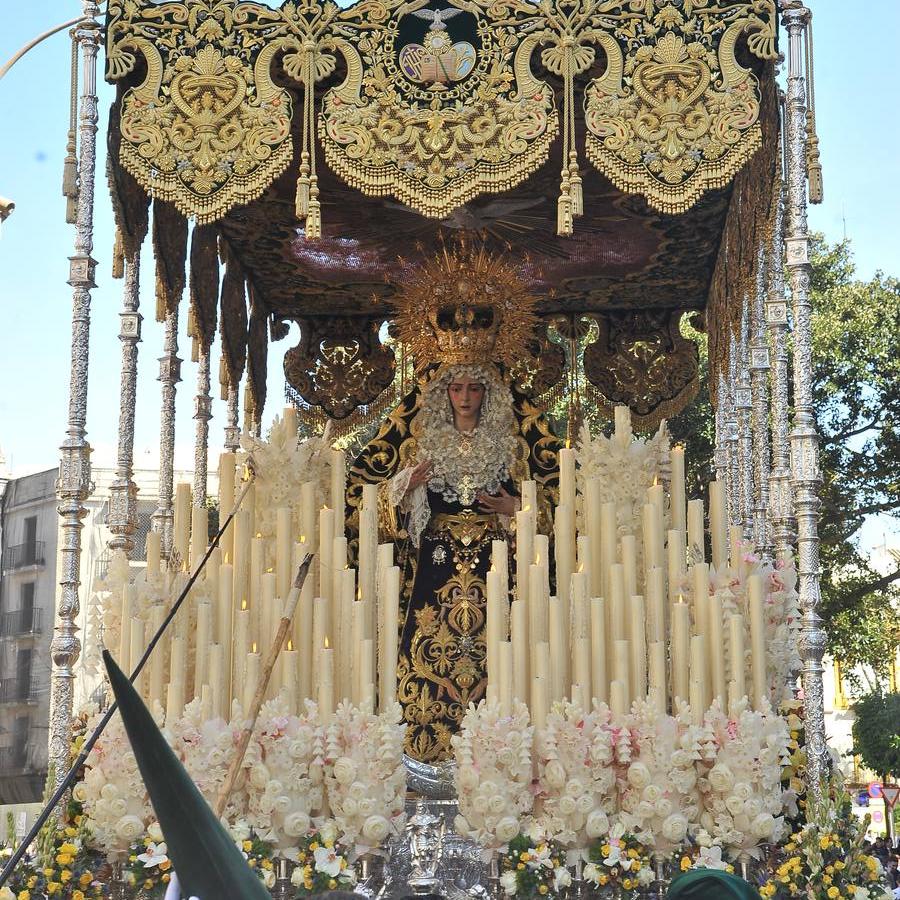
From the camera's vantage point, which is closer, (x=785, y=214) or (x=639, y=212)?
(x=785, y=214)

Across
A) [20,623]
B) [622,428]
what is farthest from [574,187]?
[20,623]

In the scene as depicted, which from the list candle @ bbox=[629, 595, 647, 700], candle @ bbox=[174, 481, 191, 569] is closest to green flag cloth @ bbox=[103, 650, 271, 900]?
candle @ bbox=[629, 595, 647, 700]

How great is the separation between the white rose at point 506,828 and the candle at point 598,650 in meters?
0.80

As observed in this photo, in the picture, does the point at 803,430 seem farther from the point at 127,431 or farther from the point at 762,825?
the point at 127,431

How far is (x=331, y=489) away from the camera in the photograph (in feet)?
26.8

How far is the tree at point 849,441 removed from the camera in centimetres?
2047

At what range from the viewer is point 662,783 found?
23.0ft

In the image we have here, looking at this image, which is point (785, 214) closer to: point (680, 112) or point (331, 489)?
point (680, 112)

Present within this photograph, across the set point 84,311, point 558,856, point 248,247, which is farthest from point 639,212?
point 558,856

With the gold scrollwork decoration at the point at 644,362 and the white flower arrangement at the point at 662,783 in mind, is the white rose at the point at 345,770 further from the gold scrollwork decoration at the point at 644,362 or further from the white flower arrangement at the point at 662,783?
the gold scrollwork decoration at the point at 644,362

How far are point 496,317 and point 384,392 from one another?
197 cm

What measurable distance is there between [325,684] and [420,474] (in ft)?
7.84

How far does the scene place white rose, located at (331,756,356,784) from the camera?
7.05m

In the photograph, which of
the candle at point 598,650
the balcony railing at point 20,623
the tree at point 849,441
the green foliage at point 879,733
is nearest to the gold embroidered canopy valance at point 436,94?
the candle at point 598,650
